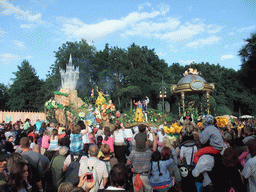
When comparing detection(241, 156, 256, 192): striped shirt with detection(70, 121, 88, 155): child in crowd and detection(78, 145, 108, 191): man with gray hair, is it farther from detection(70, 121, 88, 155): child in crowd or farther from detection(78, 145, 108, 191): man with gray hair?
detection(70, 121, 88, 155): child in crowd

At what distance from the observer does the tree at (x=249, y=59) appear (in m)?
9.91

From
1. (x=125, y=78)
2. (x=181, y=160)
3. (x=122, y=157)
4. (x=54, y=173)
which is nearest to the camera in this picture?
(x=54, y=173)

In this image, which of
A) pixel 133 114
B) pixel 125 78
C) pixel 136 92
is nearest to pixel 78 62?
pixel 125 78

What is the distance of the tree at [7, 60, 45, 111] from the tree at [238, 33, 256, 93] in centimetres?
4203

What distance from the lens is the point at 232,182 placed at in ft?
11.4

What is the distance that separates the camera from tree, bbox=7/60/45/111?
152ft

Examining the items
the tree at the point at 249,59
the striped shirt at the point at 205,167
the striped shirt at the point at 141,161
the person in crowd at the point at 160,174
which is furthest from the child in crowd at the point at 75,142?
the tree at the point at 249,59

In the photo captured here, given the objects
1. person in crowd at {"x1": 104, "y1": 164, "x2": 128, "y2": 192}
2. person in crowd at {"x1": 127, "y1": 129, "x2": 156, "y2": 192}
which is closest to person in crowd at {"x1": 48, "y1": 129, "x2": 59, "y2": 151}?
person in crowd at {"x1": 127, "y1": 129, "x2": 156, "y2": 192}

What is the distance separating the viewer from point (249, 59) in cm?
1012

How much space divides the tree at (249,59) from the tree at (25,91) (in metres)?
42.0

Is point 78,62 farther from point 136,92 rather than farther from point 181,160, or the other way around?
point 181,160

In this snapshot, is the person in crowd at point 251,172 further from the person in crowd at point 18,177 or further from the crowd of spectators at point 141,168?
the person in crowd at point 18,177

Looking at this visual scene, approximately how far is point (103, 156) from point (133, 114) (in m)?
16.8

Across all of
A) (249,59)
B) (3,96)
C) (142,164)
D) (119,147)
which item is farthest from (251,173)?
(3,96)
